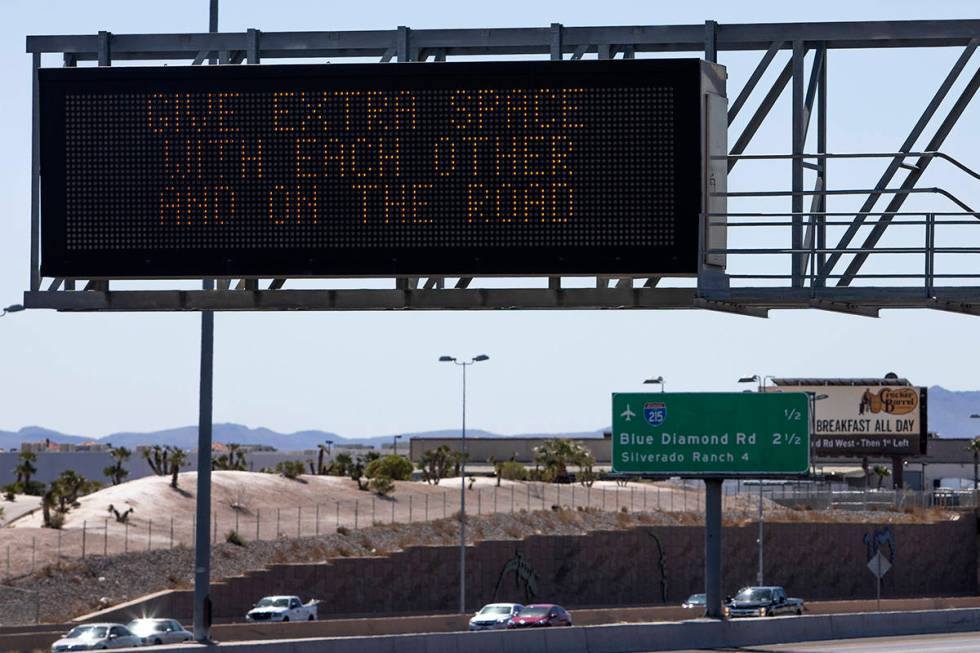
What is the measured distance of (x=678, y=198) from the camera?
1738 cm

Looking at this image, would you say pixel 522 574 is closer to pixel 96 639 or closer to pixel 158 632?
pixel 158 632

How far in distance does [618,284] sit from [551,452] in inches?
4525

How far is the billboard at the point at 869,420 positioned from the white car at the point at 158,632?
Result: 87.4m

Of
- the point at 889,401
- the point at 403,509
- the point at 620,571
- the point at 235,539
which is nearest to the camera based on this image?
the point at 235,539

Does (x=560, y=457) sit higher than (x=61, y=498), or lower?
lower

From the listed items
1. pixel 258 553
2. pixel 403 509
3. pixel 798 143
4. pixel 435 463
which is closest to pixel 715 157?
pixel 798 143

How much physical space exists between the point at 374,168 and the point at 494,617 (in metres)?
36.3

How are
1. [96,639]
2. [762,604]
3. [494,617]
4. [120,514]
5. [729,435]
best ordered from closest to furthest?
[96,639] → [729,435] → [494,617] → [762,604] → [120,514]

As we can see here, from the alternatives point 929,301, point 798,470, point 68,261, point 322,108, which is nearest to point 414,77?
point 322,108

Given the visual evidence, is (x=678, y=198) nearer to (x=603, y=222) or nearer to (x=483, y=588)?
(x=603, y=222)

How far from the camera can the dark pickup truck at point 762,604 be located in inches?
2379

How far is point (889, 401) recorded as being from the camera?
5098 inches

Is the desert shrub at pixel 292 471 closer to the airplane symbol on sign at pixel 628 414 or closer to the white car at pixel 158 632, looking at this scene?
the airplane symbol on sign at pixel 628 414

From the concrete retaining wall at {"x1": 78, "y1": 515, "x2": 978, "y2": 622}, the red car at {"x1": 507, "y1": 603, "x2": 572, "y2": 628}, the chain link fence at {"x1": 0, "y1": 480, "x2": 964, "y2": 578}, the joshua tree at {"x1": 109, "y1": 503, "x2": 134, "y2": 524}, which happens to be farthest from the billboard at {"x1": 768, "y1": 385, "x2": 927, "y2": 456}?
the red car at {"x1": 507, "y1": 603, "x2": 572, "y2": 628}
